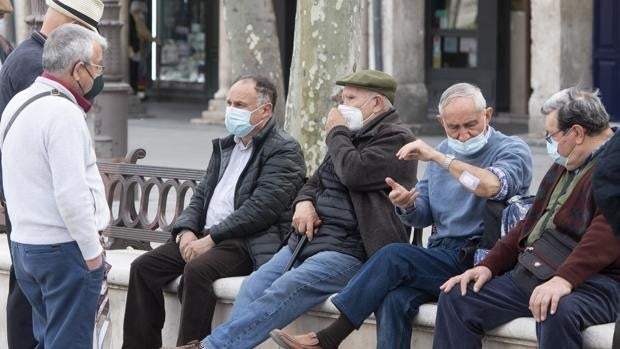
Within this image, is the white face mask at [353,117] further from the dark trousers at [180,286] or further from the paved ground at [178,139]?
the paved ground at [178,139]

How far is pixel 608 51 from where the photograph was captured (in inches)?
709

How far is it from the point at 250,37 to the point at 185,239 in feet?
13.8

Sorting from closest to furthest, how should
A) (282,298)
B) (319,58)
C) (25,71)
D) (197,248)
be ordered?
1. (282,298)
2. (25,71)
3. (197,248)
4. (319,58)

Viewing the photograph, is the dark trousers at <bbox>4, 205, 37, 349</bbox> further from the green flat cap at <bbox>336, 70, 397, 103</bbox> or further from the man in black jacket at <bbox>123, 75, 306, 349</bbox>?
the green flat cap at <bbox>336, 70, 397, 103</bbox>

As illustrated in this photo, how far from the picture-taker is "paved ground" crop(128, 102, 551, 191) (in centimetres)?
1580

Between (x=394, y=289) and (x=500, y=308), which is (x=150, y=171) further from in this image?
(x=500, y=308)

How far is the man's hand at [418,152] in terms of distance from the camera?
21.8 feet

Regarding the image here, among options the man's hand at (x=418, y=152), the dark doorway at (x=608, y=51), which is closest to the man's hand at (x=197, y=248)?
the man's hand at (x=418, y=152)

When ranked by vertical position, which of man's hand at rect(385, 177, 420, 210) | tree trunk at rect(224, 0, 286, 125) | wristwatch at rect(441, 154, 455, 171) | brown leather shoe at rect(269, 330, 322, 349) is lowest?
brown leather shoe at rect(269, 330, 322, 349)

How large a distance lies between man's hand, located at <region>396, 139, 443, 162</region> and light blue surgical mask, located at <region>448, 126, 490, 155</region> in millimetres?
131

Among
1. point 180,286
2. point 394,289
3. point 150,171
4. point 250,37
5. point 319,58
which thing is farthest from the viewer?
point 250,37

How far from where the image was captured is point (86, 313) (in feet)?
20.2

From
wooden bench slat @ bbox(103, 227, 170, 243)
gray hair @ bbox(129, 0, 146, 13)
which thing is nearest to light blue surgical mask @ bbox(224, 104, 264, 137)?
wooden bench slat @ bbox(103, 227, 170, 243)

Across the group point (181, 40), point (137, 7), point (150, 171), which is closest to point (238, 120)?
point (150, 171)
